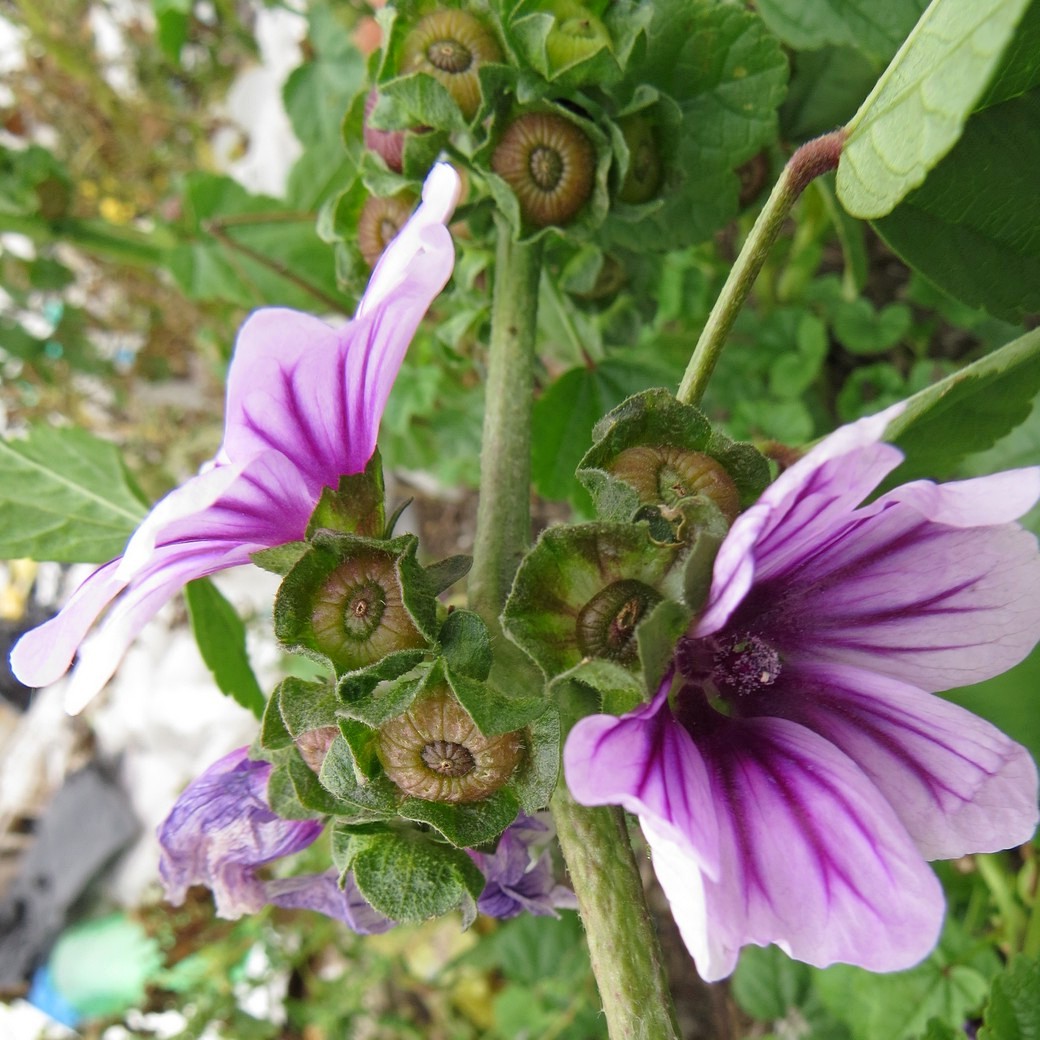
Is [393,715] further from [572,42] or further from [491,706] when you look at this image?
[572,42]

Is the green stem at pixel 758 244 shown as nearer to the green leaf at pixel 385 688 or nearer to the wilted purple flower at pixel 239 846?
the green leaf at pixel 385 688

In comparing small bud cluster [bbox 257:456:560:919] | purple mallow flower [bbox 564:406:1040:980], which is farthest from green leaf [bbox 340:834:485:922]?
purple mallow flower [bbox 564:406:1040:980]

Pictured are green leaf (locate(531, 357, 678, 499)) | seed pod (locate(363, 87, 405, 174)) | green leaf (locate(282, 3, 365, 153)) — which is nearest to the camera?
seed pod (locate(363, 87, 405, 174))

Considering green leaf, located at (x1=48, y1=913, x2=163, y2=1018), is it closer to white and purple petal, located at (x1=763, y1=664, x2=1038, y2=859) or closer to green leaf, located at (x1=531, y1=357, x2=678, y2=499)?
green leaf, located at (x1=531, y1=357, x2=678, y2=499)

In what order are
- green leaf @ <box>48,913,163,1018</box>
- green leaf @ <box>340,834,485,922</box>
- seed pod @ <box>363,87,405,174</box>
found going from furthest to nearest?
1. green leaf @ <box>48,913,163,1018</box>
2. seed pod @ <box>363,87,405,174</box>
3. green leaf @ <box>340,834,485,922</box>

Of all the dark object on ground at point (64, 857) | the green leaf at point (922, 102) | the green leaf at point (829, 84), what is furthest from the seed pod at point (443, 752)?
the dark object on ground at point (64, 857)
